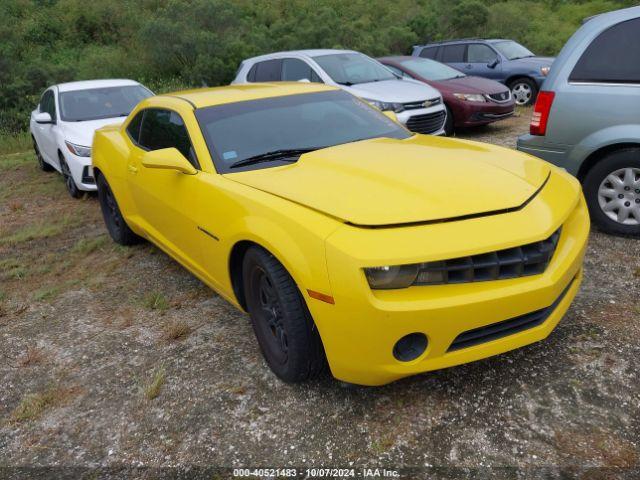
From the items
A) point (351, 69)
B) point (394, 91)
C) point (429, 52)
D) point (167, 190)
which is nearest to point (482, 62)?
point (429, 52)

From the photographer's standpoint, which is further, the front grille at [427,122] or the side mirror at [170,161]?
the front grille at [427,122]

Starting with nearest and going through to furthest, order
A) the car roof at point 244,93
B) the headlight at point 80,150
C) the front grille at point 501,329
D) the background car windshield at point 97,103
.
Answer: the front grille at point 501,329 < the car roof at point 244,93 < the headlight at point 80,150 < the background car windshield at point 97,103

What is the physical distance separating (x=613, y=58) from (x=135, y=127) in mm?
3942

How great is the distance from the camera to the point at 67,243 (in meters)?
5.68

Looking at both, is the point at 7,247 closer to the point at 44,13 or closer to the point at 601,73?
the point at 601,73

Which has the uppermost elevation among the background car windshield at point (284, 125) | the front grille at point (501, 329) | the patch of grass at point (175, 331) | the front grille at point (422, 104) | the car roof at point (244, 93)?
the car roof at point (244, 93)

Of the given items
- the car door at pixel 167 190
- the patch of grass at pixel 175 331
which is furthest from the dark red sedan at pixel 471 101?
the patch of grass at pixel 175 331

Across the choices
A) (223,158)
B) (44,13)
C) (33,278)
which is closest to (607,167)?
A: (223,158)

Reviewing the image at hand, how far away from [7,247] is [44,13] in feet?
77.9

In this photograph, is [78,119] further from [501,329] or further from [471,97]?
[501,329]

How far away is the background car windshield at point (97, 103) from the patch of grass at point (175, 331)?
4.91 meters

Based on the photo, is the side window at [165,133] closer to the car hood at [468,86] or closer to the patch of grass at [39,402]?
the patch of grass at [39,402]

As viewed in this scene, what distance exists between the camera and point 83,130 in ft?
23.2

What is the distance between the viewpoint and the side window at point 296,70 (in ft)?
28.3
